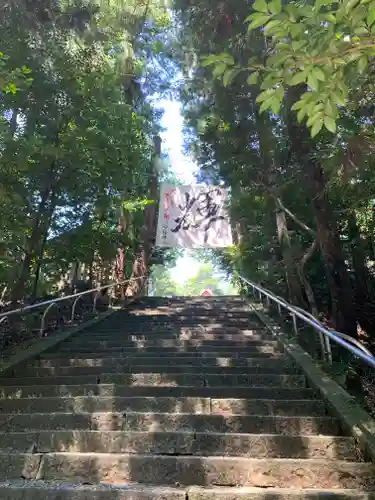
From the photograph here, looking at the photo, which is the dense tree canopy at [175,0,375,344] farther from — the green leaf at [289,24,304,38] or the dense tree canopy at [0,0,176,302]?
the dense tree canopy at [0,0,176,302]

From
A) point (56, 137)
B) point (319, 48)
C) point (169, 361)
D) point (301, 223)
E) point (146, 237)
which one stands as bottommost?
point (169, 361)

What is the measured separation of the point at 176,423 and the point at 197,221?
868cm

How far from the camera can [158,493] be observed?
2740mm

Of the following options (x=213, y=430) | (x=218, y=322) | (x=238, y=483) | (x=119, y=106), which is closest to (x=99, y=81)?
(x=119, y=106)

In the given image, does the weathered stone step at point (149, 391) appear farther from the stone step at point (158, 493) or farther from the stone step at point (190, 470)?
the stone step at point (158, 493)

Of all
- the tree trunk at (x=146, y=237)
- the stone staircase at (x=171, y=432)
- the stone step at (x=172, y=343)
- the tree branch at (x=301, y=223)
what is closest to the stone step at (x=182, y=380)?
the stone staircase at (x=171, y=432)

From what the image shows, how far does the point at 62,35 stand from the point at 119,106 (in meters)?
1.45

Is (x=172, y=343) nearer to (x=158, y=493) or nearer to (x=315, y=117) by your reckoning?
(x=158, y=493)

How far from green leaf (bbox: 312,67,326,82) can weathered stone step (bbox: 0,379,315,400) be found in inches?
133

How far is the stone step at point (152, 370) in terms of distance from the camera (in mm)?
5230

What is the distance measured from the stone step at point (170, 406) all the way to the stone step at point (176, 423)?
0.29 meters

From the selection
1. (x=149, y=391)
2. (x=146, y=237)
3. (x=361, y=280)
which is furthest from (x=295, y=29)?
(x=146, y=237)

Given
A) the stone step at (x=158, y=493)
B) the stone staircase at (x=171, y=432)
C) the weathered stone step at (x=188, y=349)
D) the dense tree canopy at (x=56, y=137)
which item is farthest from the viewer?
the weathered stone step at (x=188, y=349)

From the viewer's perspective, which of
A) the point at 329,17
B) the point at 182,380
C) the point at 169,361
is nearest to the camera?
the point at 329,17
